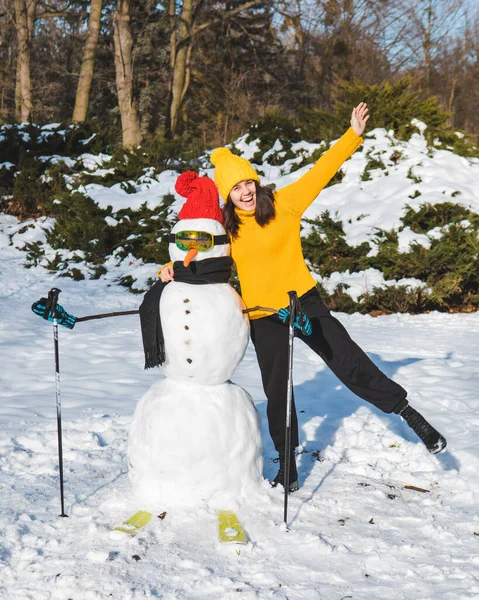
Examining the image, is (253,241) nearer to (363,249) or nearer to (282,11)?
(363,249)

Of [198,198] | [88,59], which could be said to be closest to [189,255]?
[198,198]

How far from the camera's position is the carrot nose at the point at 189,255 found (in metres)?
2.77

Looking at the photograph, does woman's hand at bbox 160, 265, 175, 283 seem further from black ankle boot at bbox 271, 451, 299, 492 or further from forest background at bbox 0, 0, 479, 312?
forest background at bbox 0, 0, 479, 312

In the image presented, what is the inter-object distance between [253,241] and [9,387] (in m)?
2.54

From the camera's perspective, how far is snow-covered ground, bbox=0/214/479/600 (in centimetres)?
223

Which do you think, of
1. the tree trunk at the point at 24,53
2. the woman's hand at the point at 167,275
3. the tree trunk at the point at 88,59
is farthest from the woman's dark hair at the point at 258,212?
the tree trunk at the point at 24,53

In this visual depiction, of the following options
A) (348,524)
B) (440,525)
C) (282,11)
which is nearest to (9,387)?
(348,524)

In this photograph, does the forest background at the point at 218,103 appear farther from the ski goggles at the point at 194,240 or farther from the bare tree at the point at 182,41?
the ski goggles at the point at 194,240

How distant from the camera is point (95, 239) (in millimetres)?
10094

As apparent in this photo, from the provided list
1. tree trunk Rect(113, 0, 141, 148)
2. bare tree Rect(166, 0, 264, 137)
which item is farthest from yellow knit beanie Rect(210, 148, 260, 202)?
A: bare tree Rect(166, 0, 264, 137)

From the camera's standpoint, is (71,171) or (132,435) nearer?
(132,435)

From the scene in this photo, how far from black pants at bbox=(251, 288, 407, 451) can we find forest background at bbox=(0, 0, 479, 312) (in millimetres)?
4441

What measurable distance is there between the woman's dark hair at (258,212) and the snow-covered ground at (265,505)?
129 centimetres

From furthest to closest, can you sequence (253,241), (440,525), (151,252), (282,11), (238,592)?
1. (282,11)
2. (151,252)
3. (253,241)
4. (440,525)
5. (238,592)
